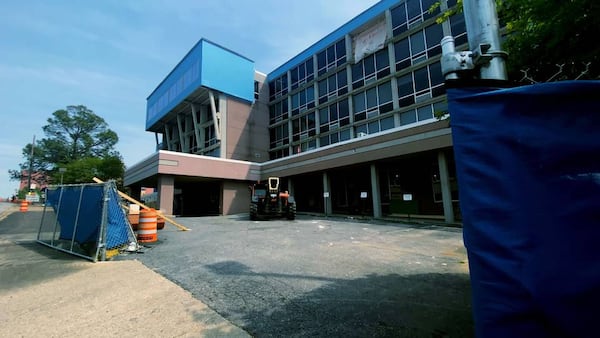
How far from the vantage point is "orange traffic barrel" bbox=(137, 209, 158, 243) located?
28.6 ft

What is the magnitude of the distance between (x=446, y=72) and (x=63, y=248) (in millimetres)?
10182

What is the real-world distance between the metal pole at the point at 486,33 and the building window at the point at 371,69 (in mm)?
23732

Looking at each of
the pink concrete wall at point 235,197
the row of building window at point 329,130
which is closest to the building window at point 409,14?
the row of building window at point 329,130

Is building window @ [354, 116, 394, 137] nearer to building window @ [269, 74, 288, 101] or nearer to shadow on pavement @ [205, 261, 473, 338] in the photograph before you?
building window @ [269, 74, 288, 101]

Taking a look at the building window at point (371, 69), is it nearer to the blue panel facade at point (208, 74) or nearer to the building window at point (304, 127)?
the building window at point (304, 127)

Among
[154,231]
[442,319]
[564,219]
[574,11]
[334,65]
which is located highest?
[334,65]

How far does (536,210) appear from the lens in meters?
1.27

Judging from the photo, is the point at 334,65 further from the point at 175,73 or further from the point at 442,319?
the point at 442,319

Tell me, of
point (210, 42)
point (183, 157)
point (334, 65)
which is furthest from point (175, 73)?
point (334, 65)

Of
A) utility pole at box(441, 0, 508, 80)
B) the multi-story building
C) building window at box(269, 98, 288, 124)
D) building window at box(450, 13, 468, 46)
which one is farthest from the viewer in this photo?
building window at box(269, 98, 288, 124)

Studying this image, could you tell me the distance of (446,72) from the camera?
1.66 meters

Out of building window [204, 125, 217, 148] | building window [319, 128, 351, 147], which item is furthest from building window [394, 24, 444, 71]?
building window [204, 125, 217, 148]

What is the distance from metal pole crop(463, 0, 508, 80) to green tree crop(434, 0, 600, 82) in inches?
69.9

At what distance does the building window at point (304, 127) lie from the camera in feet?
96.4
